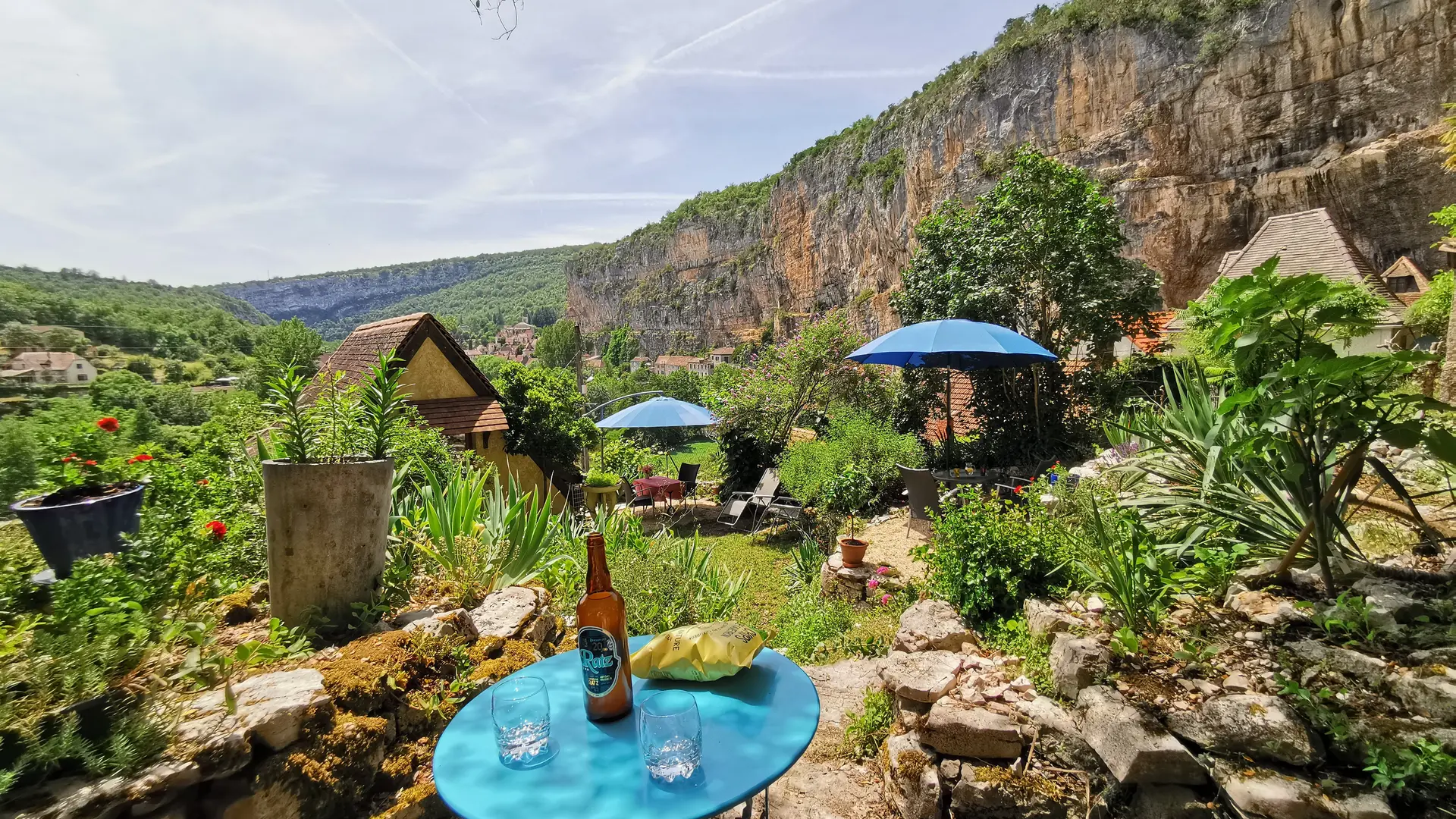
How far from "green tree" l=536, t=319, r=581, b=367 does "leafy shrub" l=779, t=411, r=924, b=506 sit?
60006 mm

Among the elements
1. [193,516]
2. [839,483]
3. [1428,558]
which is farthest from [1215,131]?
[193,516]

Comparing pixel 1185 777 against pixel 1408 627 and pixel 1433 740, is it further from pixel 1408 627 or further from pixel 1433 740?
pixel 1408 627

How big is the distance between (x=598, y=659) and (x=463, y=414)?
9094mm

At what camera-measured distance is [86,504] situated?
1.81 meters

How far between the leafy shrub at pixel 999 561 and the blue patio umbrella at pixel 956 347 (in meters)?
2.71

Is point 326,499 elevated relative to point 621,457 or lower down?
elevated

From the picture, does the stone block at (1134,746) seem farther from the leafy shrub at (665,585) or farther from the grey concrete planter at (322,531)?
the grey concrete planter at (322,531)

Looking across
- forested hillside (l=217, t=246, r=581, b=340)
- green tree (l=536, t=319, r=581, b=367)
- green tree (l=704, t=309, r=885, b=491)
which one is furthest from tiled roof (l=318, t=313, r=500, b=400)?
forested hillside (l=217, t=246, r=581, b=340)

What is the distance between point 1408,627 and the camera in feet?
6.31

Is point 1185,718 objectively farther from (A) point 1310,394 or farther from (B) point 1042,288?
(B) point 1042,288

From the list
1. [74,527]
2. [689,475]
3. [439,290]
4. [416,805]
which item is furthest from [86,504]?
[439,290]

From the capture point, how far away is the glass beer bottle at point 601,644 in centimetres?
154

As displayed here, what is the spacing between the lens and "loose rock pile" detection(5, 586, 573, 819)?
4.57ft

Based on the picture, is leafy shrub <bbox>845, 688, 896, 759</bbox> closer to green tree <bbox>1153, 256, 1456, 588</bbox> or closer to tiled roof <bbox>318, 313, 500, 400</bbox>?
green tree <bbox>1153, 256, 1456, 588</bbox>
